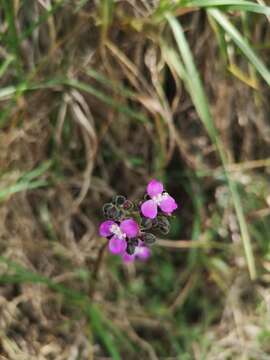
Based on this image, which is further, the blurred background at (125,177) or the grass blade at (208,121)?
the blurred background at (125,177)

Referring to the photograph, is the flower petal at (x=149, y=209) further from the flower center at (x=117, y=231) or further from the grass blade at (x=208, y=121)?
the grass blade at (x=208, y=121)

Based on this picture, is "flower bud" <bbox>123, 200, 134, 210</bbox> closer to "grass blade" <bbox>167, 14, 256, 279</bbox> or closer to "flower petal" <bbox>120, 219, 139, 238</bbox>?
"flower petal" <bbox>120, 219, 139, 238</bbox>

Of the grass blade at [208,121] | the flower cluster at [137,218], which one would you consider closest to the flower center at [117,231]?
the flower cluster at [137,218]

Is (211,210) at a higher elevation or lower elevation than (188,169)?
lower

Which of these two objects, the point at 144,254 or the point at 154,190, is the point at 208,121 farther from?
the point at 144,254

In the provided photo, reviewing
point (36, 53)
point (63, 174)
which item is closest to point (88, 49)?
point (36, 53)

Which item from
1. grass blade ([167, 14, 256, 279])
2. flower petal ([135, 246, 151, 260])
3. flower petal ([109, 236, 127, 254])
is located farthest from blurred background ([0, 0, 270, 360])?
flower petal ([109, 236, 127, 254])

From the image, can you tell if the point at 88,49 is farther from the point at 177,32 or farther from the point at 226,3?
the point at 226,3
